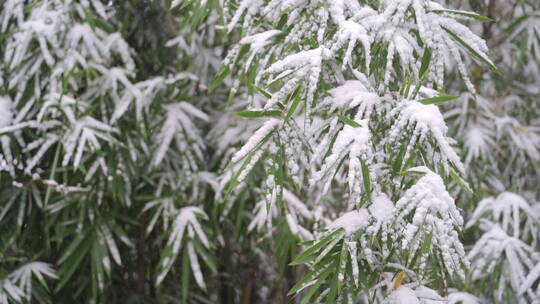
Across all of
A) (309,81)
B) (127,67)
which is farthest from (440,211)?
(127,67)

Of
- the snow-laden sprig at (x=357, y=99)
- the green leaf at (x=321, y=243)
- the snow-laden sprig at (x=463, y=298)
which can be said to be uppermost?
the snow-laden sprig at (x=357, y=99)

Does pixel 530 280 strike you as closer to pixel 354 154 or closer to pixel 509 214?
pixel 509 214

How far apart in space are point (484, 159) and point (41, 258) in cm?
158

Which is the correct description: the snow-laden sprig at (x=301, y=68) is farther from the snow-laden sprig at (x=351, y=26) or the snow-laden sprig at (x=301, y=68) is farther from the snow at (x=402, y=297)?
the snow at (x=402, y=297)

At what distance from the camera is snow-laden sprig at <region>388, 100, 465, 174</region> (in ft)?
2.70

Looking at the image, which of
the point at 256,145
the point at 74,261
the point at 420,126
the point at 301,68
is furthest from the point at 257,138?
the point at 74,261

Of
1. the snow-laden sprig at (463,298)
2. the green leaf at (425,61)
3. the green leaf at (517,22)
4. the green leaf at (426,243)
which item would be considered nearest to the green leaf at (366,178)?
the green leaf at (426,243)

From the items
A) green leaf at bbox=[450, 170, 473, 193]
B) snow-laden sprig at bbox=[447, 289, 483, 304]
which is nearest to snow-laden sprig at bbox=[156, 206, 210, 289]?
snow-laden sprig at bbox=[447, 289, 483, 304]

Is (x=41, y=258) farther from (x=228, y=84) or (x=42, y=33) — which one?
(x=228, y=84)

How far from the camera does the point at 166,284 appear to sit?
213 cm

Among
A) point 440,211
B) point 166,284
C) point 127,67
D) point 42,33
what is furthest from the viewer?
point 166,284

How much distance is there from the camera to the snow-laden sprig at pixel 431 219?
2.51 ft

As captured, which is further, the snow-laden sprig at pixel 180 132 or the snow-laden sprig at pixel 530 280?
the snow-laden sprig at pixel 180 132

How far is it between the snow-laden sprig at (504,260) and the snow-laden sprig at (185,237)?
844mm
